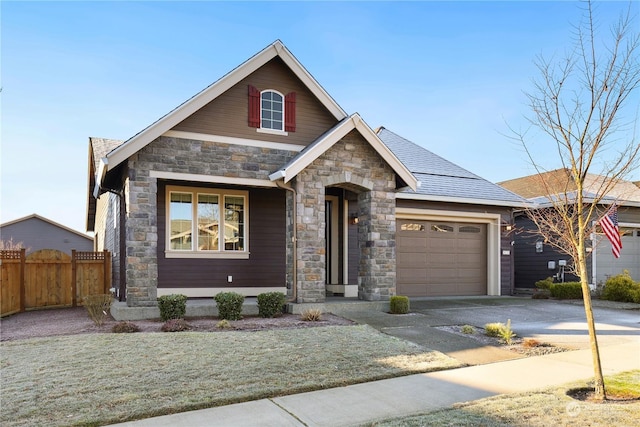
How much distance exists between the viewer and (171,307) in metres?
9.12

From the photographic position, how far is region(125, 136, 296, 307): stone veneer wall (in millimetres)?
9609

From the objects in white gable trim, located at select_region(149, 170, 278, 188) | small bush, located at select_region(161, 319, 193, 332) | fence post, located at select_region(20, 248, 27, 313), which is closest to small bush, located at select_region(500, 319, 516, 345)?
small bush, located at select_region(161, 319, 193, 332)

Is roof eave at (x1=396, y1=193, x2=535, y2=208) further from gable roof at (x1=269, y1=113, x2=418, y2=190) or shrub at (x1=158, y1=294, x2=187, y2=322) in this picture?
shrub at (x1=158, y1=294, x2=187, y2=322)

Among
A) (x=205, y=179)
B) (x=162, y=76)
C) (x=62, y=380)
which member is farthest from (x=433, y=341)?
(x=162, y=76)

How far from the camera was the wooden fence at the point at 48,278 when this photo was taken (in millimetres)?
11641

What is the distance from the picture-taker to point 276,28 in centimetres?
1216

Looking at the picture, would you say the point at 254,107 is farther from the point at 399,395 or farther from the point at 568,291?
the point at 568,291

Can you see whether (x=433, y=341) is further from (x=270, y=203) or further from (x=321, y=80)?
(x=321, y=80)

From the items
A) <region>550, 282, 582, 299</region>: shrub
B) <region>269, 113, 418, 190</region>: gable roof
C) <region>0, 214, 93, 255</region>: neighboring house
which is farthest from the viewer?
<region>0, 214, 93, 255</region>: neighboring house

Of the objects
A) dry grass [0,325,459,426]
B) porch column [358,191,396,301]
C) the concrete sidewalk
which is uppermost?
porch column [358,191,396,301]

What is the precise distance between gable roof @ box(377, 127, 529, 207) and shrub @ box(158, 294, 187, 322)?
7.06 m

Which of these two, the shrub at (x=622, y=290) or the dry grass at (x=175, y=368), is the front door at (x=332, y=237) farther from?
the shrub at (x=622, y=290)

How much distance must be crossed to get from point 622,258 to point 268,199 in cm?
1339

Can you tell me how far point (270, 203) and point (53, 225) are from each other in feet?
81.9
